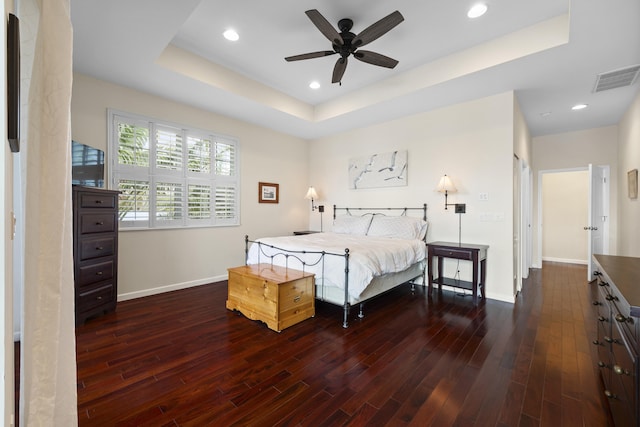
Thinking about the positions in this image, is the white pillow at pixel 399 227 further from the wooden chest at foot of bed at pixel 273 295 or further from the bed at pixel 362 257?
the wooden chest at foot of bed at pixel 273 295

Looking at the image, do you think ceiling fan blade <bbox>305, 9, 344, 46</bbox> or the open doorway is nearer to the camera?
ceiling fan blade <bbox>305, 9, 344, 46</bbox>

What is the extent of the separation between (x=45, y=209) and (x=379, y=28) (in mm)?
2708

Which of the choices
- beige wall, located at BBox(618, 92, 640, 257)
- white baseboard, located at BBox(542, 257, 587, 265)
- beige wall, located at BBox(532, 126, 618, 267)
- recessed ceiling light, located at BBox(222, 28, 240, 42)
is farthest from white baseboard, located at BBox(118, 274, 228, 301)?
white baseboard, located at BBox(542, 257, 587, 265)

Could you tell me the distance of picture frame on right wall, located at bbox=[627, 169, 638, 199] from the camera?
3.77 m

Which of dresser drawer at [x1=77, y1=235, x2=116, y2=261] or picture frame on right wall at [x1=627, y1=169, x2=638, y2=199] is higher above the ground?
picture frame on right wall at [x1=627, y1=169, x2=638, y2=199]

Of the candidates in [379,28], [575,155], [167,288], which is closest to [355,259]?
[379,28]

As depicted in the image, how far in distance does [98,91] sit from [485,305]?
559 cm

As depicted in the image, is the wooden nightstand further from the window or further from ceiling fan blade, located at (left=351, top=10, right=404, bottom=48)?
the window

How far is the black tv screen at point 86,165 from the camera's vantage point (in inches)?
116

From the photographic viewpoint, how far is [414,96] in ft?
13.0

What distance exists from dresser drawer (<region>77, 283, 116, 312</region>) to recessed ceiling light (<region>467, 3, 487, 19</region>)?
4772 millimetres

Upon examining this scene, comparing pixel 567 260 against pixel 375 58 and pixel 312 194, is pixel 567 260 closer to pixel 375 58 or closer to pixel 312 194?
pixel 312 194

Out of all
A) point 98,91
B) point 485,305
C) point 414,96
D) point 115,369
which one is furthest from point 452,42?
point 115,369

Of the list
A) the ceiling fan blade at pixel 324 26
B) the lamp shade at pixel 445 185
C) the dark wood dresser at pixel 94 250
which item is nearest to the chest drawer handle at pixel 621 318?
the ceiling fan blade at pixel 324 26
